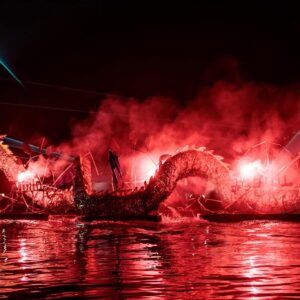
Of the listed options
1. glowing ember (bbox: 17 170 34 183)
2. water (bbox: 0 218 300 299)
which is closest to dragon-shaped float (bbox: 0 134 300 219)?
water (bbox: 0 218 300 299)

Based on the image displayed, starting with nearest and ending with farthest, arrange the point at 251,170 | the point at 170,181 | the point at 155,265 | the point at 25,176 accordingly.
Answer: the point at 155,265
the point at 170,181
the point at 251,170
the point at 25,176

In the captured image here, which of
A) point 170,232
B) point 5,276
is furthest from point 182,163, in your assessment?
point 5,276

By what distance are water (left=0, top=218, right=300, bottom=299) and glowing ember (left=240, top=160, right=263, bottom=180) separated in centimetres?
543

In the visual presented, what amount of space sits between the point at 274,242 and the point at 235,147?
1282 cm

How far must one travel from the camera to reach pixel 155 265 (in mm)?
8359

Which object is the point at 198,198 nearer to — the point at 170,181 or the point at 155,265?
the point at 170,181

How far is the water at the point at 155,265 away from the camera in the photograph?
249 inches

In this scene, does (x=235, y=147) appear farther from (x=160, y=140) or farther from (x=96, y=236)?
(x=96, y=236)

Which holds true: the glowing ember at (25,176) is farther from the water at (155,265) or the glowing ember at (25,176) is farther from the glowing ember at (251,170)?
the water at (155,265)

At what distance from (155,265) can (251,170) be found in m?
12.2

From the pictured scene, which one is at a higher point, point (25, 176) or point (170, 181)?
point (25, 176)

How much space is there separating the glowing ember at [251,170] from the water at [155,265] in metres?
5.43

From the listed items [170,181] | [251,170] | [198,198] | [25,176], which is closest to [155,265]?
[170,181]

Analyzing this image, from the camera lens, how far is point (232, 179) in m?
19.5
